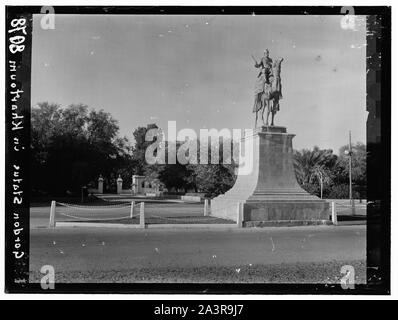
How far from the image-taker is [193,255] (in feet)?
24.9

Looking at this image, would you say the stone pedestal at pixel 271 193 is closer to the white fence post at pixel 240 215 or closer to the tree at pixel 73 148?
the white fence post at pixel 240 215

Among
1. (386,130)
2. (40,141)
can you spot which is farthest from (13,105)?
(386,130)

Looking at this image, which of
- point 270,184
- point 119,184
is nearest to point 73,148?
point 119,184

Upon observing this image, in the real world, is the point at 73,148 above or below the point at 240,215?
above

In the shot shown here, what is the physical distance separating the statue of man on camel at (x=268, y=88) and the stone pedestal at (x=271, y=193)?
676 millimetres

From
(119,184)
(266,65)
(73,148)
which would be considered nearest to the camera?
(266,65)

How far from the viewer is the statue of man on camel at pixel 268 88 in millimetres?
10453

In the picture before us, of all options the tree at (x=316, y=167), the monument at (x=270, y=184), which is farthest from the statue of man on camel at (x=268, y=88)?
the tree at (x=316, y=167)

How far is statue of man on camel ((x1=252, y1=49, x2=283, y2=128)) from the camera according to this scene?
1045 centimetres

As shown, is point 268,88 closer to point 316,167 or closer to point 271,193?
point 271,193

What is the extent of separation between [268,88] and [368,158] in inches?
187

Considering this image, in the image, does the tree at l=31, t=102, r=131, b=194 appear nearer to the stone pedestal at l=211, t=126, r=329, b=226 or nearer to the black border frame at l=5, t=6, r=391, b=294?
the black border frame at l=5, t=6, r=391, b=294

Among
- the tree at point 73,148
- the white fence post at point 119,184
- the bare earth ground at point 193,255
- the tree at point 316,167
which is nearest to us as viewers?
the bare earth ground at point 193,255
